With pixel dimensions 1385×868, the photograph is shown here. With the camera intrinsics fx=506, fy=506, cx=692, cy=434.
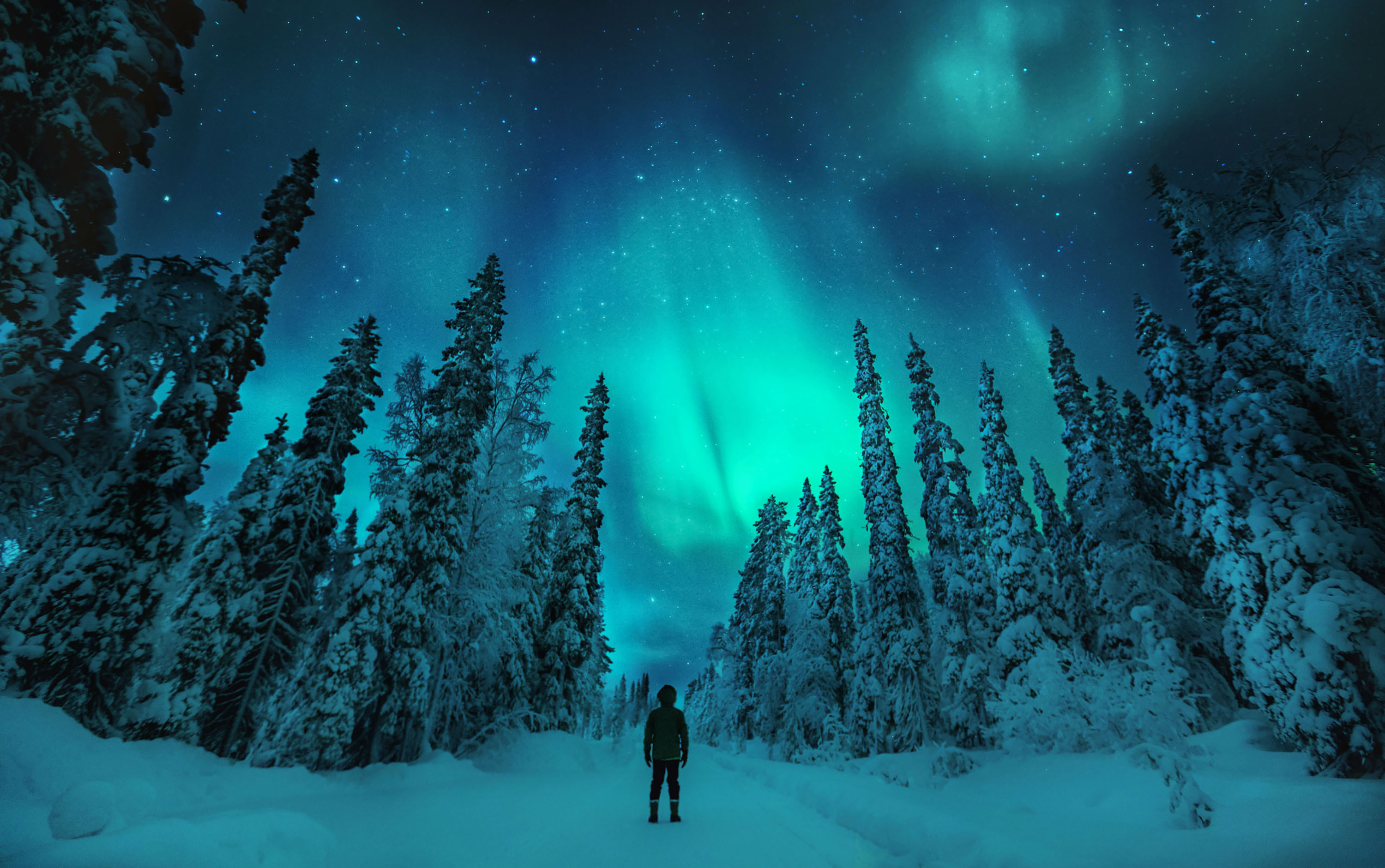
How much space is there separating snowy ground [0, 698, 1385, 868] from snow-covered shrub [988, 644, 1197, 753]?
124cm

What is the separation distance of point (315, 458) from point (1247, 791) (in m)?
22.1

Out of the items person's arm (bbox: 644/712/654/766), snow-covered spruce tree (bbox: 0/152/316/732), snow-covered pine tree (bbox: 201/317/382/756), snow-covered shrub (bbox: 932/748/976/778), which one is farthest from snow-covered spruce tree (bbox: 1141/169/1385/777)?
snow-covered pine tree (bbox: 201/317/382/756)

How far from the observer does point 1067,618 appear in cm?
2417

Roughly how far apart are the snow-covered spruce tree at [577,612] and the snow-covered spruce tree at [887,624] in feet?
42.4

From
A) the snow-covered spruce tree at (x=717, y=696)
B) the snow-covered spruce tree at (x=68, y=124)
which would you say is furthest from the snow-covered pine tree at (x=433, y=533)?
the snow-covered spruce tree at (x=717, y=696)

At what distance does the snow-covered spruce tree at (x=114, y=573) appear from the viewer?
8.99 metres

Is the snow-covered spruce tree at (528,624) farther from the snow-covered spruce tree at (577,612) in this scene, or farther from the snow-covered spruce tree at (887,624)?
the snow-covered spruce tree at (887,624)

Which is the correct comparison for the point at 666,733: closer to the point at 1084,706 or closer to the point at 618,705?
the point at 1084,706

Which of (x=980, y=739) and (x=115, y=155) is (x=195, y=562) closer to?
(x=115, y=155)

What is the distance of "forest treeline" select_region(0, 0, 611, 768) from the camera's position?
6801 mm

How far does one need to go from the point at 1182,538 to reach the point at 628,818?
21940 mm

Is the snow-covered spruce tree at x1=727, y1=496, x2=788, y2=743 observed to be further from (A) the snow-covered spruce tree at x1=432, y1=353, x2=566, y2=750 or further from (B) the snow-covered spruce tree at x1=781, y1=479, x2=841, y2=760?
(A) the snow-covered spruce tree at x1=432, y1=353, x2=566, y2=750

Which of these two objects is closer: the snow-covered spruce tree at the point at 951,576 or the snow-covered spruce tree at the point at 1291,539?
the snow-covered spruce tree at the point at 1291,539

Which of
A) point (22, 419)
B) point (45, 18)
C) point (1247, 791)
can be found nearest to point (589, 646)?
point (22, 419)
